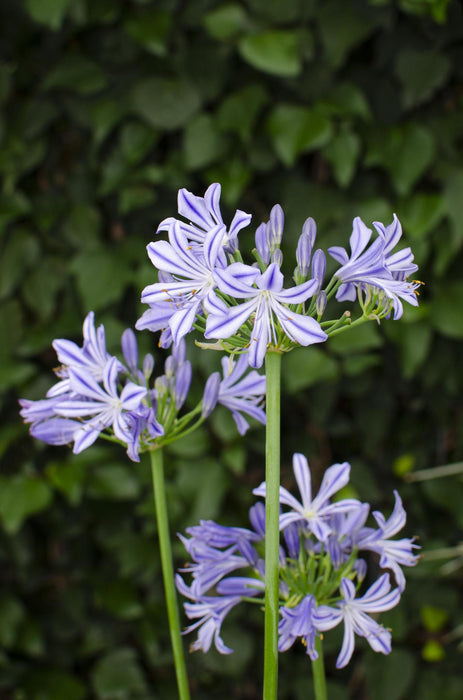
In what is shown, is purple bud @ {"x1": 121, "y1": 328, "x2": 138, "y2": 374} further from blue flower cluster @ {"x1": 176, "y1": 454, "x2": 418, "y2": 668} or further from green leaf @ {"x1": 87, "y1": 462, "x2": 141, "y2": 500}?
green leaf @ {"x1": 87, "y1": 462, "x2": 141, "y2": 500}

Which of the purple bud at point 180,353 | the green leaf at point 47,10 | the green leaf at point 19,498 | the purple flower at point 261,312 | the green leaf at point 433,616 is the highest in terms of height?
the green leaf at point 47,10

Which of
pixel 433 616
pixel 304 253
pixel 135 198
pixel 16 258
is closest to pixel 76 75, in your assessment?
pixel 135 198

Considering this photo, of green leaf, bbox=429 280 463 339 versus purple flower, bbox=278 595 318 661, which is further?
green leaf, bbox=429 280 463 339

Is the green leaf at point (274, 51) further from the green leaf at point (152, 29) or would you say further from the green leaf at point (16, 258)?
the green leaf at point (16, 258)

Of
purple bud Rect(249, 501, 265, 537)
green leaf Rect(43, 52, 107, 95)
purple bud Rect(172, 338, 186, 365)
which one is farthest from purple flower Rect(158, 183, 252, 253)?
green leaf Rect(43, 52, 107, 95)

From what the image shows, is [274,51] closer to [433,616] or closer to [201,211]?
[201,211]

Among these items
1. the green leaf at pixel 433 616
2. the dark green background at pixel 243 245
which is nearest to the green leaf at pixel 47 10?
the dark green background at pixel 243 245
